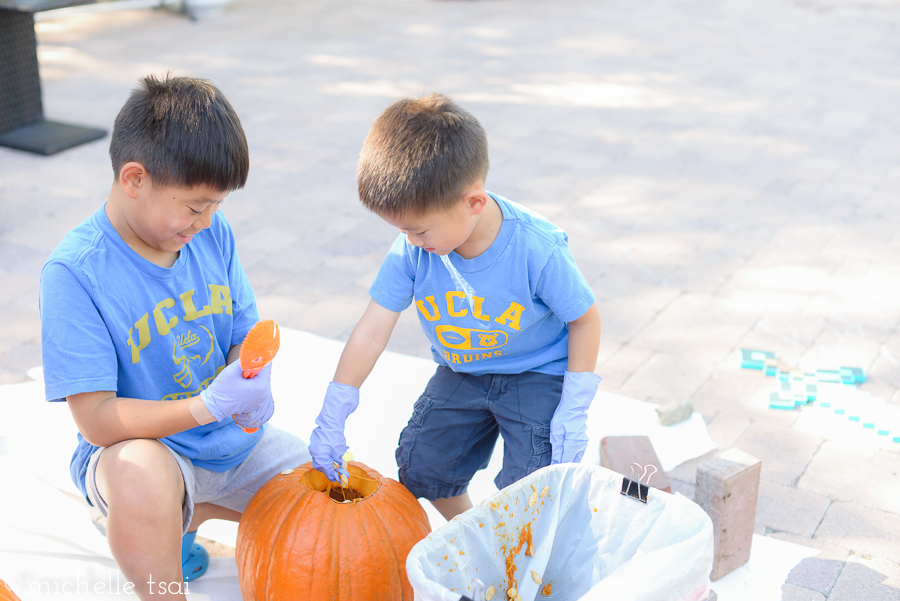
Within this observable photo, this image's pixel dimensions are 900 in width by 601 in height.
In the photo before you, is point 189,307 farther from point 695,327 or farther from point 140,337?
point 695,327

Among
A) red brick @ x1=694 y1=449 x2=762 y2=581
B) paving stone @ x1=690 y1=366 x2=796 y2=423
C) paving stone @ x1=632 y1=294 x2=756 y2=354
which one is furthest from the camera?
paving stone @ x1=632 y1=294 x2=756 y2=354

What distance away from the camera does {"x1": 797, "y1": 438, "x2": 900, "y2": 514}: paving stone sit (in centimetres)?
211

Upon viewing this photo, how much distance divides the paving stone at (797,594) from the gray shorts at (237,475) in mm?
1110

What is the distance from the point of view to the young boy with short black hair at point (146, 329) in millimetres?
1496

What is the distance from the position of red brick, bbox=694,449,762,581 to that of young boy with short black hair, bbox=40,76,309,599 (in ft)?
3.08

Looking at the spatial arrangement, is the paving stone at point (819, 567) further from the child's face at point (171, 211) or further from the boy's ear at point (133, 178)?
the boy's ear at point (133, 178)

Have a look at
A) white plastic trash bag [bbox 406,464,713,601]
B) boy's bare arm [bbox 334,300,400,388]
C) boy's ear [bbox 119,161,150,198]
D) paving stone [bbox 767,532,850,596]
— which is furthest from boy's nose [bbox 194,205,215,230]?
paving stone [bbox 767,532,850,596]

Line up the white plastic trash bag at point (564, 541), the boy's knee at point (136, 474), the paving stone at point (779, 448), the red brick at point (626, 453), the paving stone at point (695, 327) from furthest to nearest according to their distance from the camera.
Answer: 1. the paving stone at point (695, 327)
2. the paving stone at point (779, 448)
3. the red brick at point (626, 453)
4. the boy's knee at point (136, 474)
5. the white plastic trash bag at point (564, 541)

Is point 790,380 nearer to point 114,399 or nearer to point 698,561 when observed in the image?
point 698,561

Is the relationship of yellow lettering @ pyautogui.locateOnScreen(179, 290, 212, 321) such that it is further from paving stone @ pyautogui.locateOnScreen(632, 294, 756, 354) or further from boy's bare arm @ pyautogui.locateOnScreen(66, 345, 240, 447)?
paving stone @ pyautogui.locateOnScreen(632, 294, 756, 354)


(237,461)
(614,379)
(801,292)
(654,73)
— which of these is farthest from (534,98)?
(237,461)

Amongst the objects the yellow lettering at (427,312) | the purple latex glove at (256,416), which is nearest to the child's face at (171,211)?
the purple latex glove at (256,416)

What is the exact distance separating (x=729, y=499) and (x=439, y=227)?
851 millimetres

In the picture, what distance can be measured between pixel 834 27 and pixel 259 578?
25.7 ft
